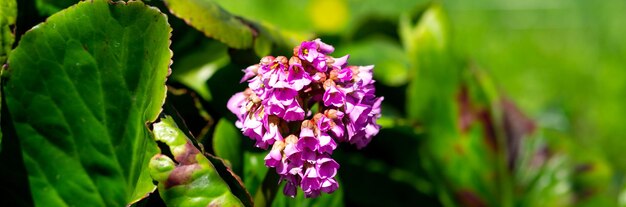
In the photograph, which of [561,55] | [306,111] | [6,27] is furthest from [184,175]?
[561,55]

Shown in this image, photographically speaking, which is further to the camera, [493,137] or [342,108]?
[493,137]

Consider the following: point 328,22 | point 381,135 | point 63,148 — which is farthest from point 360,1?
point 63,148

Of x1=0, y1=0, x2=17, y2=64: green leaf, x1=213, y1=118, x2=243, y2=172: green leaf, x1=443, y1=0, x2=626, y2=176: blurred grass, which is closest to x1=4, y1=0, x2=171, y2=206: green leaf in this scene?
x1=0, y1=0, x2=17, y2=64: green leaf

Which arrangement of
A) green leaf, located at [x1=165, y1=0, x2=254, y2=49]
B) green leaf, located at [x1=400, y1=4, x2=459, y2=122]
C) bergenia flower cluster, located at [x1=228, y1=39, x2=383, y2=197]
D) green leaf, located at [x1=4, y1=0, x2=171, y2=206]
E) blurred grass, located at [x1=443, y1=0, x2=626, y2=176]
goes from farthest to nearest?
blurred grass, located at [x1=443, y1=0, x2=626, y2=176]
green leaf, located at [x1=400, y1=4, x2=459, y2=122]
green leaf, located at [x1=165, y1=0, x2=254, y2=49]
green leaf, located at [x1=4, y1=0, x2=171, y2=206]
bergenia flower cluster, located at [x1=228, y1=39, x2=383, y2=197]

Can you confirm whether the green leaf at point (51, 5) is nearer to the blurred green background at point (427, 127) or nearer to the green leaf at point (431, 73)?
the blurred green background at point (427, 127)

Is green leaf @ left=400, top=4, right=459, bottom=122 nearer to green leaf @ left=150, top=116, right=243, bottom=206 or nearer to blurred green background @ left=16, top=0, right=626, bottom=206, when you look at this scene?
blurred green background @ left=16, top=0, right=626, bottom=206

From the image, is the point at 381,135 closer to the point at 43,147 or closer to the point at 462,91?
the point at 462,91
